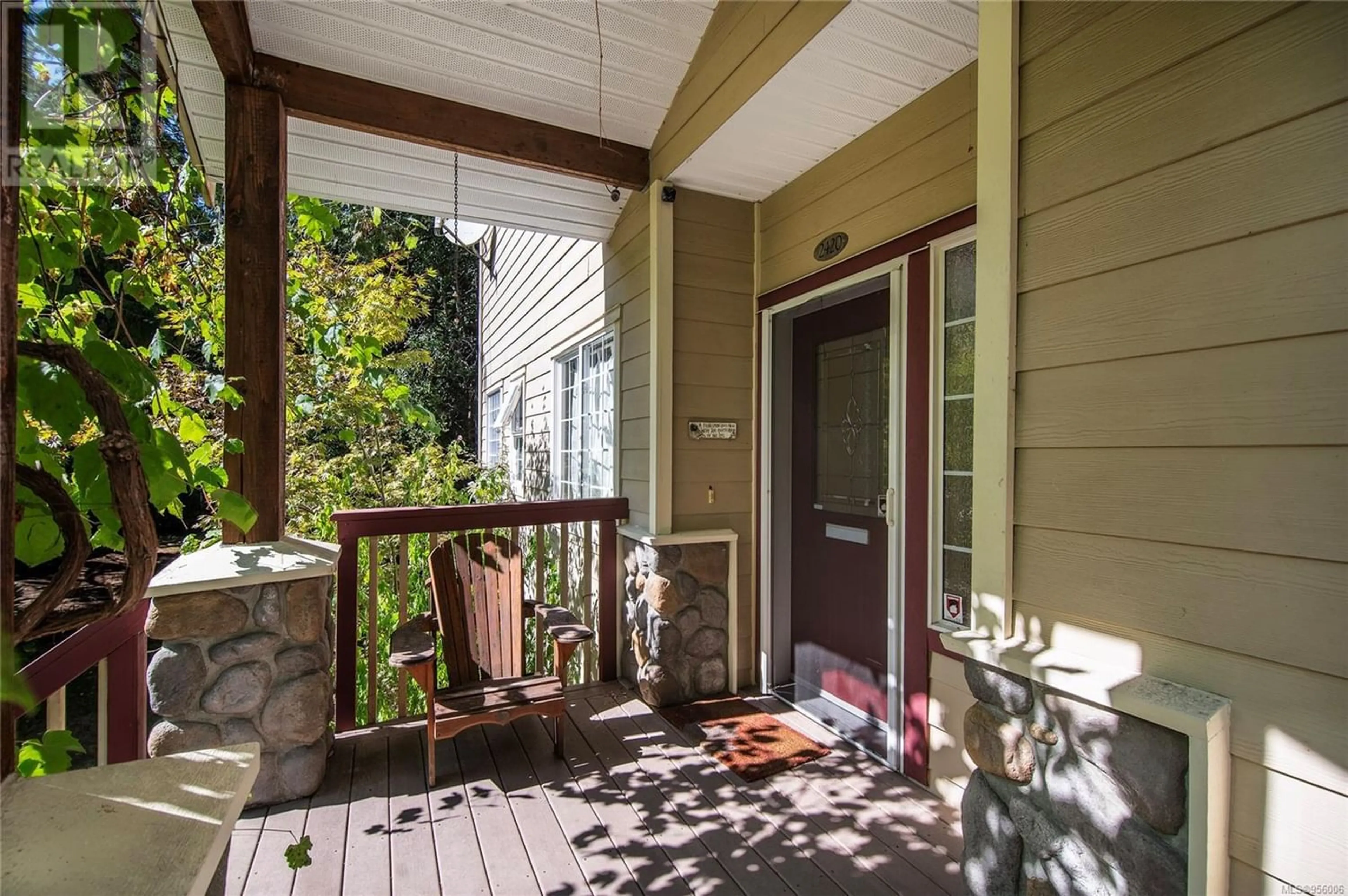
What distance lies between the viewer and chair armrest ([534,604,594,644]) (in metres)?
2.67

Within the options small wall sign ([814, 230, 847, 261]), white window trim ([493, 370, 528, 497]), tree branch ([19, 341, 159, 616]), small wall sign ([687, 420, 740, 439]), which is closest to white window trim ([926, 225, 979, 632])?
small wall sign ([814, 230, 847, 261])

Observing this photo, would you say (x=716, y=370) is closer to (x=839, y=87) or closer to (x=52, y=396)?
(x=839, y=87)

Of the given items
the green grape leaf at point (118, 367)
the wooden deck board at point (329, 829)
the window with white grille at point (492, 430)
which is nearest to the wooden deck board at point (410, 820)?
the wooden deck board at point (329, 829)

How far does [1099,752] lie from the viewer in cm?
124

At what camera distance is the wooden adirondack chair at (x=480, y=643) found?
246 centimetres

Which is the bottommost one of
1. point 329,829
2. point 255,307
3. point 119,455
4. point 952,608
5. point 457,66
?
point 329,829

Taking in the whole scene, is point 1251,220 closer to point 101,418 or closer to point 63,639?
point 101,418

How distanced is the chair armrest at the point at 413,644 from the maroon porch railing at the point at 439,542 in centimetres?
35

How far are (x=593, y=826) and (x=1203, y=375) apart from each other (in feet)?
7.13

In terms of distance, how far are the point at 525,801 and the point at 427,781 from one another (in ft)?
1.43

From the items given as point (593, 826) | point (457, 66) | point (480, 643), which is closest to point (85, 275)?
point (457, 66)

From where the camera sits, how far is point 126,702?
196 centimetres

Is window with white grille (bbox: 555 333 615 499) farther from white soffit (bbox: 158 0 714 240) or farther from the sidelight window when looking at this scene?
the sidelight window

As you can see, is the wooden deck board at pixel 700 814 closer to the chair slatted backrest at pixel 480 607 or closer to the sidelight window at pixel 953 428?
the chair slatted backrest at pixel 480 607
